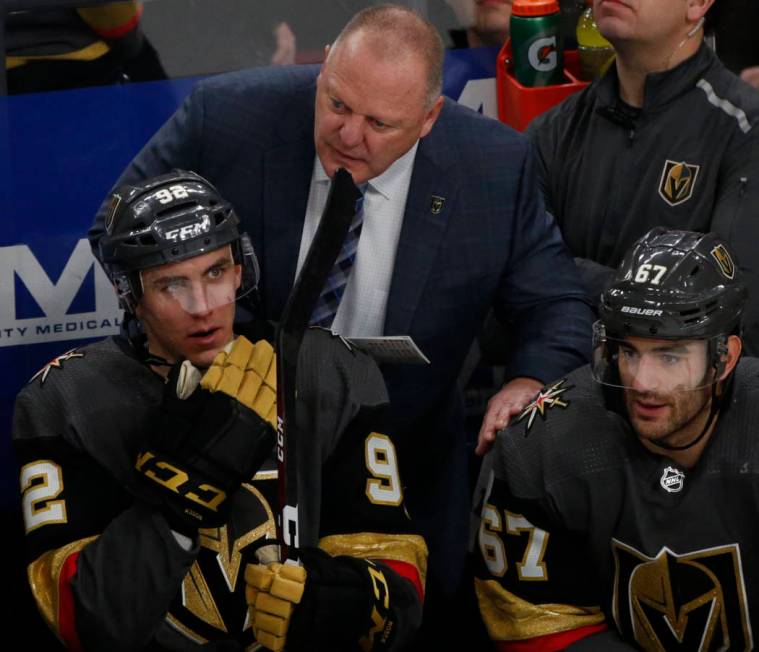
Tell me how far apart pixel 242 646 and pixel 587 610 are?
2.08ft

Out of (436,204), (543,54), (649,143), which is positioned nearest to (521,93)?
(543,54)

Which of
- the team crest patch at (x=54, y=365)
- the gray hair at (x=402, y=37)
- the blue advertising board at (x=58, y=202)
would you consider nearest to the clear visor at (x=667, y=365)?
the gray hair at (x=402, y=37)

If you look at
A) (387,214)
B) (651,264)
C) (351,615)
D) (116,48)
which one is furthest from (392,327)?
(116,48)

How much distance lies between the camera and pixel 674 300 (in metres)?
2.92

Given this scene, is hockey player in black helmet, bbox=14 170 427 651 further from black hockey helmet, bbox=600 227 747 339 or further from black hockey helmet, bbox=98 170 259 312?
black hockey helmet, bbox=600 227 747 339

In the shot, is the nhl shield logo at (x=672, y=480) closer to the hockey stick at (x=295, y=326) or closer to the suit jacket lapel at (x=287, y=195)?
the hockey stick at (x=295, y=326)

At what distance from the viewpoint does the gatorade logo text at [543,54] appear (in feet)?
13.8

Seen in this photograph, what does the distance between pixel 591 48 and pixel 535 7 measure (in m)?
0.20

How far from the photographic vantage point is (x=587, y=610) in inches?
119

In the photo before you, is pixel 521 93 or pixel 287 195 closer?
pixel 287 195

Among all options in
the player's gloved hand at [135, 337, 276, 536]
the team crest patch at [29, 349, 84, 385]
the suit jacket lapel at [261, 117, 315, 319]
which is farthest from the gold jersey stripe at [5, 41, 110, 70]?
the player's gloved hand at [135, 337, 276, 536]

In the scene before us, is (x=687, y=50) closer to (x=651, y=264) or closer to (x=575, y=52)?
(x=575, y=52)

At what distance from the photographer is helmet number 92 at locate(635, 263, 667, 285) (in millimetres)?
2961

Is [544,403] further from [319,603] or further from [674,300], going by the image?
[319,603]
